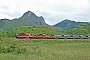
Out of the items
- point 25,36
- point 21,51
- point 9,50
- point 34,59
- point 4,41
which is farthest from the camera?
point 25,36

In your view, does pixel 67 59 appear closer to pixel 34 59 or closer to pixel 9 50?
pixel 34 59

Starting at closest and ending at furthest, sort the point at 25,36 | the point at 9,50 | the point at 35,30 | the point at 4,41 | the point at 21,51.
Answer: the point at 21,51, the point at 9,50, the point at 4,41, the point at 25,36, the point at 35,30

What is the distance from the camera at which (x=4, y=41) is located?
93688mm

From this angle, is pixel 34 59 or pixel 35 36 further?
pixel 35 36

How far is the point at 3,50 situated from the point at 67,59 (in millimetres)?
16788

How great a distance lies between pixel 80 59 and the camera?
2673cm

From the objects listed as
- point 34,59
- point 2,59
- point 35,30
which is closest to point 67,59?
point 34,59

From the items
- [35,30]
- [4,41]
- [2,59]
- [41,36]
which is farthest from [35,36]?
[2,59]

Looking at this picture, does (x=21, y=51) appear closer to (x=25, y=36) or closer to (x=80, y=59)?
(x=80, y=59)

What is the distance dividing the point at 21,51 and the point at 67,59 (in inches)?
484

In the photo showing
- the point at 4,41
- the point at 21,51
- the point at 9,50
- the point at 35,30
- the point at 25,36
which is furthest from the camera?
the point at 35,30

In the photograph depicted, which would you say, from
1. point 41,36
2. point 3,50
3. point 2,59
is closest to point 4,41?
point 41,36

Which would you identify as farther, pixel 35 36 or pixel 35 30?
pixel 35 30

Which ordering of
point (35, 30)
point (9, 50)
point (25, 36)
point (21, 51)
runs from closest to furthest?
1. point (21, 51)
2. point (9, 50)
3. point (25, 36)
4. point (35, 30)
